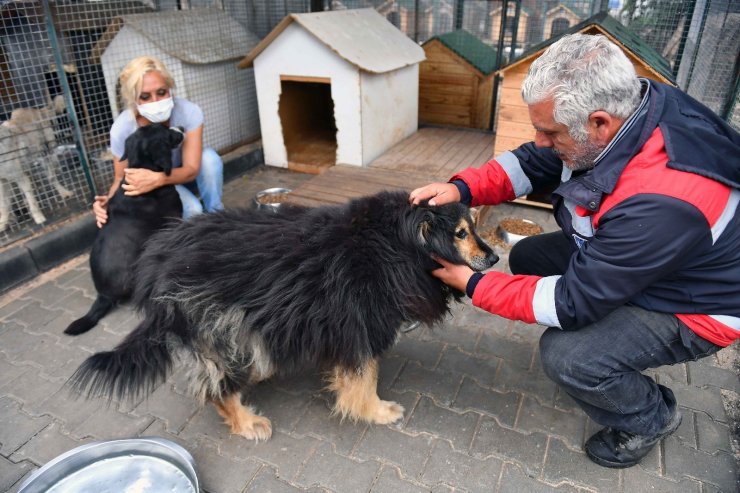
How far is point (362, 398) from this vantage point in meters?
2.18

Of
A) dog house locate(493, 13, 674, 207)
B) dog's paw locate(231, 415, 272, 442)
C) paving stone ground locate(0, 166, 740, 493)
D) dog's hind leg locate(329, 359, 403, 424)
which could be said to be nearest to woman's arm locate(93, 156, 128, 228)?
paving stone ground locate(0, 166, 740, 493)

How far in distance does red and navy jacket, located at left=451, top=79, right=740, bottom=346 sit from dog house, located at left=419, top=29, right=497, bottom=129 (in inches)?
159

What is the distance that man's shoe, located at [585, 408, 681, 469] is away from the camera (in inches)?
A: 78.9

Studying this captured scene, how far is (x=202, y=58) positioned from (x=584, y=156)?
13.5 feet

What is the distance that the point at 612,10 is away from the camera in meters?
5.45

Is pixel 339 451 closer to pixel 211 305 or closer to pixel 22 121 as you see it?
pixel 211 305

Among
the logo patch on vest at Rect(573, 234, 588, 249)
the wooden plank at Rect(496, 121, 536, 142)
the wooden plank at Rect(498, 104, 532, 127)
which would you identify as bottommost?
the wooden plank at Rect(496, 121, 536, 142)

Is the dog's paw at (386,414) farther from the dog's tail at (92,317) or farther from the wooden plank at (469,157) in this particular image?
the wooden plank at (469,157)

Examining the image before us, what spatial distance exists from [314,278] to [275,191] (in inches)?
106

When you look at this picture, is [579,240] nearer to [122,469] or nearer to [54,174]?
[122,469]

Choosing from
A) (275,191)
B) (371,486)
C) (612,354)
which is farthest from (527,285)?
(275,191)

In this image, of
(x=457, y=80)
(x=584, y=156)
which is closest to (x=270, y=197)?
(x=457, y=80)

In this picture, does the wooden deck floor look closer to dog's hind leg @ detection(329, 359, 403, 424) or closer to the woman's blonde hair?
the woman's blonde hair

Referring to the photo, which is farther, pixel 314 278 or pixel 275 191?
pixel 275 191
